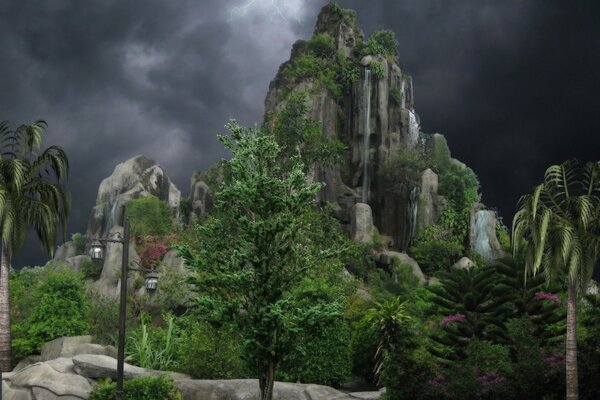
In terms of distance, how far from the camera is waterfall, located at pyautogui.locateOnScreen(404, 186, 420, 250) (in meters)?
54.9

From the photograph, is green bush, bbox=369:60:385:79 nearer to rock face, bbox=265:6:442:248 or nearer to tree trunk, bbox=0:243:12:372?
rock face, bbox=265:6:442:248

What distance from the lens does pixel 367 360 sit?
27.0 meters

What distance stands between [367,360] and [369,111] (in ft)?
119

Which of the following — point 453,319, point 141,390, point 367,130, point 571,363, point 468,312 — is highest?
point 367,130

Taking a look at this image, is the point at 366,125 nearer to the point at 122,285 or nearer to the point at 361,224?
the point at 361,224

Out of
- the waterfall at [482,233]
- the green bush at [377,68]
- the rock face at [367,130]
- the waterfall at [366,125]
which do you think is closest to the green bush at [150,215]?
the rock face at [367,130]

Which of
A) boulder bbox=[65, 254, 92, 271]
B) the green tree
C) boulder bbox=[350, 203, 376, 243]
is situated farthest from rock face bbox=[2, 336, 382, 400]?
boulder bbox=[65, 254, 92, 271]

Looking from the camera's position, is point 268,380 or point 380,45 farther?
point 380,45

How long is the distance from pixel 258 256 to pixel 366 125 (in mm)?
42734

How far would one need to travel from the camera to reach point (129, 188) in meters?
58.4

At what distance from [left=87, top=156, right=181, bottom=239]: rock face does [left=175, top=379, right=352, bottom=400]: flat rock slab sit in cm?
3456

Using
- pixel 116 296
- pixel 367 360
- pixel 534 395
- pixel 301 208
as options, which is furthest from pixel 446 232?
pixel 301 208

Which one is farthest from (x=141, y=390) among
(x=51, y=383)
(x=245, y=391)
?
(x=245, y=391)

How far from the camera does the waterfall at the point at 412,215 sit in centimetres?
5494
